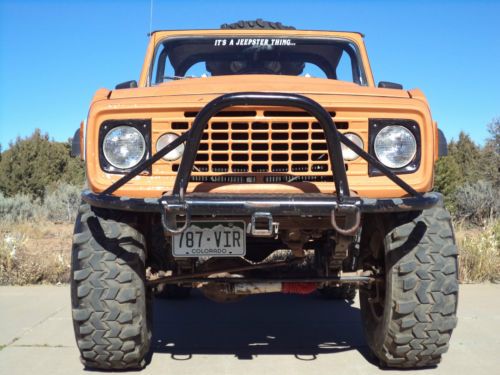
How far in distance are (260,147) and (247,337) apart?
1.71 metres

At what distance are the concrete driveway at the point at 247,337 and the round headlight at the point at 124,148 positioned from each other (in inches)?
50.4

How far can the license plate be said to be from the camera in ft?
9.29

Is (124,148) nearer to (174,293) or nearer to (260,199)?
(260,199)

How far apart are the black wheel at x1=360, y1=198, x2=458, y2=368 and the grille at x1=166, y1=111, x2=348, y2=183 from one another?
56cm

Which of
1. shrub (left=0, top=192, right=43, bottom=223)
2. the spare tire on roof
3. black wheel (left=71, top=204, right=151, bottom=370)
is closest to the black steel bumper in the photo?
black wheel (left=71, top=204, right=151, bottom=370)

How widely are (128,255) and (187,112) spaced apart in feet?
2.79

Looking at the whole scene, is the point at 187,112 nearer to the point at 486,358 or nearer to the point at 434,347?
the point at 434,347

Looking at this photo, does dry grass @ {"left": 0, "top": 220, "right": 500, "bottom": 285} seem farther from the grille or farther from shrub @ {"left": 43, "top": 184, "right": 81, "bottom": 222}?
shrub @ {"left": 43, "top": 184, "right": 81, "bottom": 222}

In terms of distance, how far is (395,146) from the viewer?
9.50 ft

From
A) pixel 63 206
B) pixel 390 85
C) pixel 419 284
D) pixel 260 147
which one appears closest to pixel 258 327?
pixel 419 284

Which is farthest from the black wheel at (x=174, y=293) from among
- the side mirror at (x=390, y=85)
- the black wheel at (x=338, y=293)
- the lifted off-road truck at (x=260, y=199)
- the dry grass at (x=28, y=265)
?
the side mirror at (x=390, y=85)

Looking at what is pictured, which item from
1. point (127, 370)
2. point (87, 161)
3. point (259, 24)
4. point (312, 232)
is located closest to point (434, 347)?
point (312, 232)

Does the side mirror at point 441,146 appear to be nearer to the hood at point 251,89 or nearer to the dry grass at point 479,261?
the hood at point 251,89

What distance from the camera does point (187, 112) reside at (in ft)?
Result: 9.37
